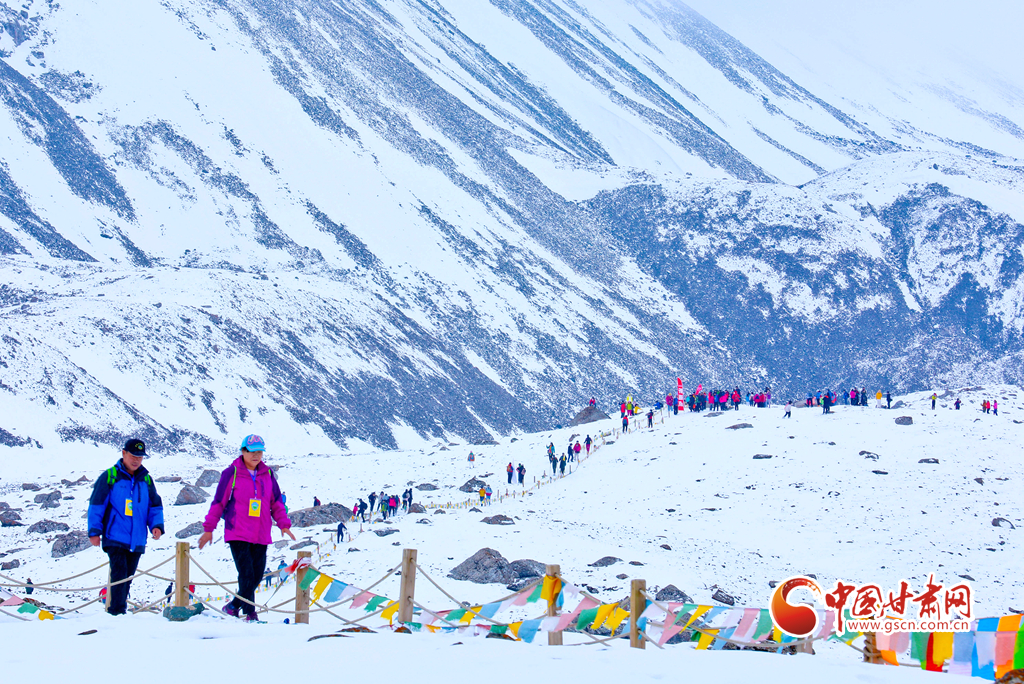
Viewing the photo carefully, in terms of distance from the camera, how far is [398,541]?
83.2 ft

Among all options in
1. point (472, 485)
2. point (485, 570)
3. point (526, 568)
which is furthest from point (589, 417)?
point (485, 570)

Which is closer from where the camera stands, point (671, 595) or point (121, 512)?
point (121, 512)

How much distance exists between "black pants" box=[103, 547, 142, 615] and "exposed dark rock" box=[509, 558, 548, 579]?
12.5 m

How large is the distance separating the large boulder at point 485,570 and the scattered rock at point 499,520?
234 inches

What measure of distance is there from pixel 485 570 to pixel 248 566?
12.7 m

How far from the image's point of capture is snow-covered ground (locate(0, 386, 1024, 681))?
7.65 meters

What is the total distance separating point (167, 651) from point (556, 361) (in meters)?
73.2

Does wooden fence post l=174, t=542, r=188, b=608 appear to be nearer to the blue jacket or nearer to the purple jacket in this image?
the blue jacket

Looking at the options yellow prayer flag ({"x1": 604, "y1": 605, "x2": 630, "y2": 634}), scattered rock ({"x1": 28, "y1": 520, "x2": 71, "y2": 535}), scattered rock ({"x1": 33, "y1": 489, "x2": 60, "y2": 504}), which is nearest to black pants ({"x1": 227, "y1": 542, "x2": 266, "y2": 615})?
yellow prayer flag ({"x1": 604, "y1": 605, "x2": 630, "y2": 634})

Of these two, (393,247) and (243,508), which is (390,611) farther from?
(393,247)

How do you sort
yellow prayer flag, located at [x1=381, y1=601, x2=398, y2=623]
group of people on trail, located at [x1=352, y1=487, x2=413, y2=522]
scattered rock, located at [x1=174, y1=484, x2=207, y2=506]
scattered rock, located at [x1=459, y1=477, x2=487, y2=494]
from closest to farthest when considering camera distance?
yellow prayer flag, located at [x1=381, y1=601, x2=398, y2=623]
group of people on trail, located at [x1=352, y1=487, x2=413, y2=522]
scattered rock, located at [x1=174, y1=484, x2=207, y2=506]
scattered rock, located at [x1=459, y1=477, x2=487, y2=494]

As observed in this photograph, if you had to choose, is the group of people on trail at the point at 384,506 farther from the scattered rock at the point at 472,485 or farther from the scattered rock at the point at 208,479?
the scattered rock at the point at 208,479

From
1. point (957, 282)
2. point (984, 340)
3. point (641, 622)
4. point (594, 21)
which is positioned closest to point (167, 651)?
point (641, 622)

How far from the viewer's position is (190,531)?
2761 cm
